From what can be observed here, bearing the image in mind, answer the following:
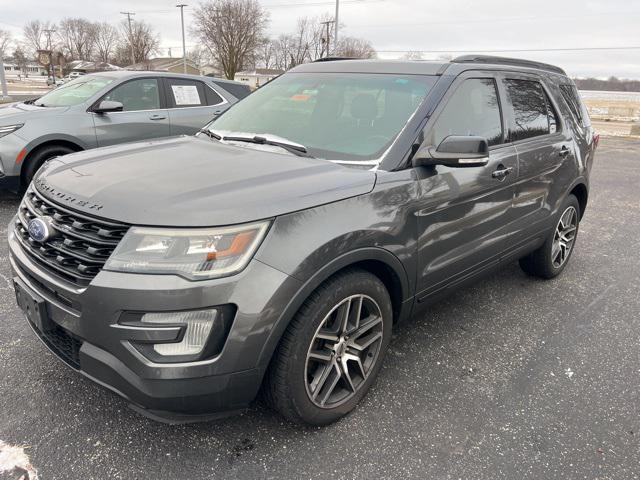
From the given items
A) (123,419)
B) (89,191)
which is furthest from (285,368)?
(89,191)

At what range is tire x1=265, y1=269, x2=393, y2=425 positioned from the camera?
211 cm

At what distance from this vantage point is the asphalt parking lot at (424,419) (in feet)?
7.06

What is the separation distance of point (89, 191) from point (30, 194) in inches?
24.4

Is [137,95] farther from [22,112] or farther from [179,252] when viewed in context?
[179,252]

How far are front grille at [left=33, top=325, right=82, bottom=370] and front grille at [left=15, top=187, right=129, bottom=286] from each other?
0.87 feet

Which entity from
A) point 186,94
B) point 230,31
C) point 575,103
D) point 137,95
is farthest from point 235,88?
point 230,31

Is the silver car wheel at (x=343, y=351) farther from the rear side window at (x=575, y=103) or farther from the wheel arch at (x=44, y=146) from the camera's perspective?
the wheel arch at (x=44, y=146)

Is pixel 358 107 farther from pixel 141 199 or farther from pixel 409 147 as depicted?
pixel 141 199

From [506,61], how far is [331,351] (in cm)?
254

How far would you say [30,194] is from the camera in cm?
250

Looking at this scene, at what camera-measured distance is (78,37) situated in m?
98.6

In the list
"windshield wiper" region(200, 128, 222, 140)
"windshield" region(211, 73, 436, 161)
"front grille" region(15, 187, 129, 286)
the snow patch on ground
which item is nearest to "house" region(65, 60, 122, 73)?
"windshield wiper" region(200, 128, 222, 140)

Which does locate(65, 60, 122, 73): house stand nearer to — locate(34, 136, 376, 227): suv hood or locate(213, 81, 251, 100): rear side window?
locate(213, 81, 251, 100): rear side window

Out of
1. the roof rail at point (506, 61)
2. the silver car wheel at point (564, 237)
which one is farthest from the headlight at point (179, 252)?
the silver car wheel at point (564, 237)
